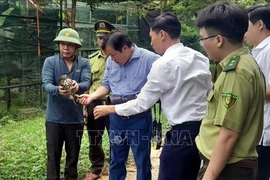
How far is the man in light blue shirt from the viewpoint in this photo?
115 inches

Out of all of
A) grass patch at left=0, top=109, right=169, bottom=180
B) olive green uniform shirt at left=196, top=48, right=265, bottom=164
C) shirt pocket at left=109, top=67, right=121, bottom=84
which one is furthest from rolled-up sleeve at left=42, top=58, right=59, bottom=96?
olive green uniform shirt at left=196, top=48, right=265, bottom=164

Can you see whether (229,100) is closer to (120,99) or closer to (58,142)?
(120,99)

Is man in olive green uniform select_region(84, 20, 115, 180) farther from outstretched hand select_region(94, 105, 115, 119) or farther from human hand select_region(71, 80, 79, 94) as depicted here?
outstretched hand select_region(94, 105, 115, 119)

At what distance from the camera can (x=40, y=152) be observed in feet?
14.8

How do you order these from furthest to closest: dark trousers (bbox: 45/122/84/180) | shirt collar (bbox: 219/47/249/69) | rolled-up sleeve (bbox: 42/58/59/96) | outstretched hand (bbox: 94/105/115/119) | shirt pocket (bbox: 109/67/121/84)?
dark trousers (bbox: 45/122/84/180)
rolled-up sleeve (bbox: 42/58/59/96)
shirt pocket (bbox: 109/67/121/84)
outstretched hand (bbox: 94/105/115/119)
shirt collar (bbox: 219/47/249/69)

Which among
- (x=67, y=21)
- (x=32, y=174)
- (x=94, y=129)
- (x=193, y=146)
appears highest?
(x=67, y=21)

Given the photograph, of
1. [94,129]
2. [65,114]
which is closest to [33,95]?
[94,129]

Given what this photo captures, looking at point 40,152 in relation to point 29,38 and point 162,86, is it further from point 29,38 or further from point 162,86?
point 29,38

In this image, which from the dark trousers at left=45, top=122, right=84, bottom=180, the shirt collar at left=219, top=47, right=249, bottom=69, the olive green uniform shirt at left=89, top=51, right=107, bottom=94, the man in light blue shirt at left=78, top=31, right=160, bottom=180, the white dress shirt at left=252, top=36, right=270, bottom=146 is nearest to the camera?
the shirt collar at left=219, top=47, right=249, bottom=69

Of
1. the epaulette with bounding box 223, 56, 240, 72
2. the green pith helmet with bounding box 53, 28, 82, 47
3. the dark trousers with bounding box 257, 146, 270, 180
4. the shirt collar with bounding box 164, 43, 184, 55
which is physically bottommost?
the dark trousers with bounding box 257, 146, 270, 180

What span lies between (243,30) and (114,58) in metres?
1.49

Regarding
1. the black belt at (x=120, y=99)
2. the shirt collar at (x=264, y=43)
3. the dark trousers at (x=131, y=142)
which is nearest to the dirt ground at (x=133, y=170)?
the dark trousers at (x=131, y=142)

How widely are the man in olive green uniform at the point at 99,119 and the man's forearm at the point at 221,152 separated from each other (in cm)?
251

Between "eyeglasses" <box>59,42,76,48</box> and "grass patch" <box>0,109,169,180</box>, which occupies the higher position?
"eyeglasses" <box>59,42,76,48</box>
